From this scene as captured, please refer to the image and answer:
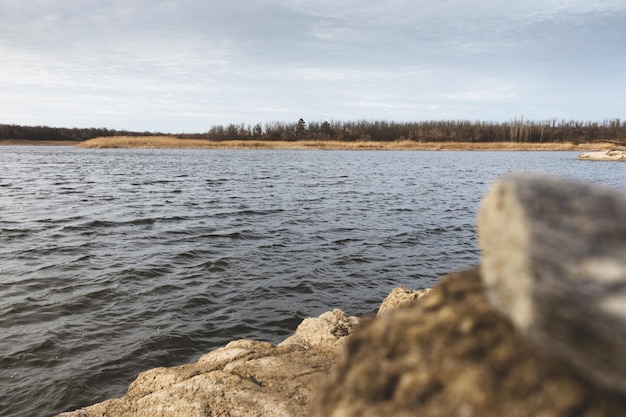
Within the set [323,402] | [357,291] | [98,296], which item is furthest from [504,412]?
[98,296]

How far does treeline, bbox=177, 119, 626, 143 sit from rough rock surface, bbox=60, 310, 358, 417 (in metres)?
116

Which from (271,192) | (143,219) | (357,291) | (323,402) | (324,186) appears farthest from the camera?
(324,186)

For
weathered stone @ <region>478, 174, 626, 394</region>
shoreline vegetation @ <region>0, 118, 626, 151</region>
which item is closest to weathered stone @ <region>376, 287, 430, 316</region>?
weathered stone @ <region>478, 174, 626, 394</region>

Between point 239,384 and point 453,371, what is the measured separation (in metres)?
2.95

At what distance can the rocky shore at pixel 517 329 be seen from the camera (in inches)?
40.3

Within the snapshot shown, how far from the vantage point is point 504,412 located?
3.86 ft

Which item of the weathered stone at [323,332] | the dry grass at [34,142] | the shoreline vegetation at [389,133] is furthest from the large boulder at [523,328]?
the dry grass at [34,142]

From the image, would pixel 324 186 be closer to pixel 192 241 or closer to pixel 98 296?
pixel 192 241

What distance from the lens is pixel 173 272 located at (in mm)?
9070

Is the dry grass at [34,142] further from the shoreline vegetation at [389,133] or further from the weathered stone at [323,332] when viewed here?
the weathered stone at [323,332]

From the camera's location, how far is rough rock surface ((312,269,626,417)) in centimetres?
116

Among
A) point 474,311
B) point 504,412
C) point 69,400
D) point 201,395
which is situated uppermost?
point 474,311

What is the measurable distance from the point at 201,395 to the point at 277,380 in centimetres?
71

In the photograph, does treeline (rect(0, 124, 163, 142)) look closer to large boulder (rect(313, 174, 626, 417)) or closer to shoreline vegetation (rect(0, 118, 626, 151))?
shoreline vegetation (rect(0, 118, 626, 151))
